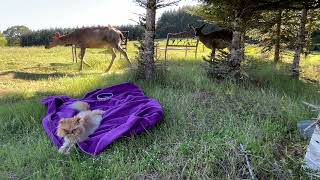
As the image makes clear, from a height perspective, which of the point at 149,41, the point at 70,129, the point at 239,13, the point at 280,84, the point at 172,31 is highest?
the point at 239,13

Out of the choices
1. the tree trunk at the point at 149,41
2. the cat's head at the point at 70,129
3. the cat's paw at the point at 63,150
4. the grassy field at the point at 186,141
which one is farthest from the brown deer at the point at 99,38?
the cat's paw at the point at 63,150

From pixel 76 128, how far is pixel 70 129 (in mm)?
83

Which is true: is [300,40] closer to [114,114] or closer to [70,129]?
[114,114]

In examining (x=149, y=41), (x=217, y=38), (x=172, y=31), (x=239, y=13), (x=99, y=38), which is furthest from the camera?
(x=172, y=31)

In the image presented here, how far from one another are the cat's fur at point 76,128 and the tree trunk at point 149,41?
126 inches

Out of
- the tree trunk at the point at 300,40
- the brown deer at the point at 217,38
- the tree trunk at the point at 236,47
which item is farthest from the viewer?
the brown deer at the point at 217,38

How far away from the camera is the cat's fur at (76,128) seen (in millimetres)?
5805

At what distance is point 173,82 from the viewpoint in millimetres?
9250

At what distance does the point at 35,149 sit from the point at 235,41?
5.87 meters

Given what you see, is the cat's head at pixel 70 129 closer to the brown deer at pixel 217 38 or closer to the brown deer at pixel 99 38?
the brown deer at pixel 99 38

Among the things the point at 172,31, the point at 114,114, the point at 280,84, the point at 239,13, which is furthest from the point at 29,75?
the point at 172,31

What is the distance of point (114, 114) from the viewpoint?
6.88 metres

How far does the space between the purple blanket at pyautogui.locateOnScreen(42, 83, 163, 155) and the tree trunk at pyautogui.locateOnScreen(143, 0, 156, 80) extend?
115cm

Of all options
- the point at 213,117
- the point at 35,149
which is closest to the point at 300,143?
the point at 213,117
